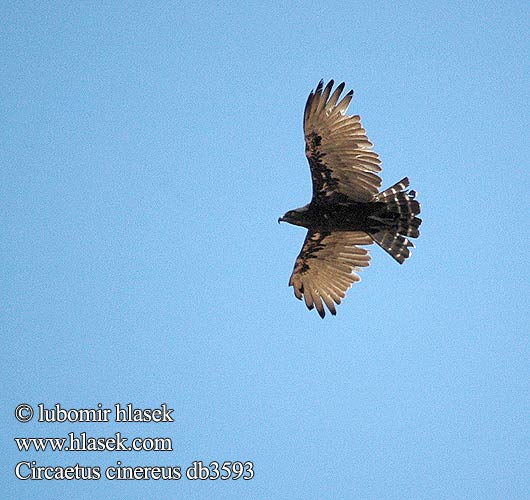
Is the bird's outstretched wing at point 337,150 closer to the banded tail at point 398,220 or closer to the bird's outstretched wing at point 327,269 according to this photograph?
the banded tail at point 398,220

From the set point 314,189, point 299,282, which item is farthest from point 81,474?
point 314,189

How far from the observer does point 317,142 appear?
17.1 m

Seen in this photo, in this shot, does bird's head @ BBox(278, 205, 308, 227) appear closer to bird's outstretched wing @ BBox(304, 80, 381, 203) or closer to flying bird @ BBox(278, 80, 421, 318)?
flying bird @ BBox(278, 80, 421, 318)

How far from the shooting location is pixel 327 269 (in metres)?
18.7

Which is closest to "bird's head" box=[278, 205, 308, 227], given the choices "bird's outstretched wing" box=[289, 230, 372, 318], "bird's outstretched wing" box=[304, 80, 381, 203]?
"bird's outstretched wing" box=[304, 80, 381, 203]

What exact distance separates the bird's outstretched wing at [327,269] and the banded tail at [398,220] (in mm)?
880

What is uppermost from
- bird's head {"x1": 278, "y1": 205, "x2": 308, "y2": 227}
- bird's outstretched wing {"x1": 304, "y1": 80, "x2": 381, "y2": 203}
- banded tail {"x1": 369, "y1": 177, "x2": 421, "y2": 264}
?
bird's outstretched wing {"x1": 304, "y1": 80, "x2": 381, "y2": 203}

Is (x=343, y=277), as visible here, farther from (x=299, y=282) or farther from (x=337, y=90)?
(x=337, y=90)

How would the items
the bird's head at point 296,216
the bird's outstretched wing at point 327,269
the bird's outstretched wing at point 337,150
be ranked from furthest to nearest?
1. the bird's outstretched wing at point 327,269
2. the bird's head at point 296,216
3. the bird's outstretched wing at point 337,150

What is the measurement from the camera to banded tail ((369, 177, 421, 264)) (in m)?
17.3

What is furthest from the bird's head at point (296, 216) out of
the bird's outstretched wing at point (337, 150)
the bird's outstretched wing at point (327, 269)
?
the bird's outstretched wing at point (327, 269)

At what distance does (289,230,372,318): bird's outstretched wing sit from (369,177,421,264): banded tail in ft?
2.89

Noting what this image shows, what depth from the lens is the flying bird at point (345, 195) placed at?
16969mm

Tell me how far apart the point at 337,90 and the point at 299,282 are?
3.66m
